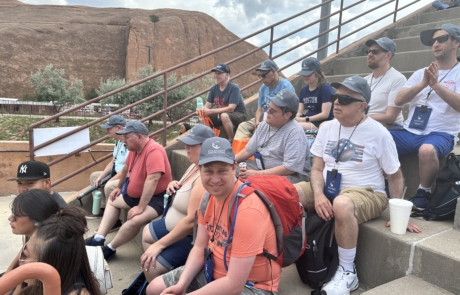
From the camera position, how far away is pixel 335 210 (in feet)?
7.55

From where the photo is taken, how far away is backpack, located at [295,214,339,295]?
2324 mm

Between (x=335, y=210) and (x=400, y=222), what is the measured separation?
17.4 inches

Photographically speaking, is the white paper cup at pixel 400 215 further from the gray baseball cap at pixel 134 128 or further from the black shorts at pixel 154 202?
the gray baseball cap at pixel 134 128

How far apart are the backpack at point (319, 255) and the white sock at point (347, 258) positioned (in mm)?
61

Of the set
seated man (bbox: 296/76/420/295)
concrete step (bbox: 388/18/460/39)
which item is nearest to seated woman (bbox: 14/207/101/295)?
seated man (bbox: 296/76/420/295)

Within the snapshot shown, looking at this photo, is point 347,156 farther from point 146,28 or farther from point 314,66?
point 146,28

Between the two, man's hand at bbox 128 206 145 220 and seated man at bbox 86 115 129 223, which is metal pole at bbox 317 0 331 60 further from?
man's hand at bbox 128 206 145 220

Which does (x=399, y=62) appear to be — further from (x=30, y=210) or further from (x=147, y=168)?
(x=30, y=210)

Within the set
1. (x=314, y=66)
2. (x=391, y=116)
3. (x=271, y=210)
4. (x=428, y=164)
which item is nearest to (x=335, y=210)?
(x=271, y=210)

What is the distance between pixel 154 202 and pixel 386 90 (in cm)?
285

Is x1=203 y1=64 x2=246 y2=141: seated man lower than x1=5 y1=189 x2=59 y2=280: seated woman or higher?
higher

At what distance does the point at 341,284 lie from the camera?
2240 mm

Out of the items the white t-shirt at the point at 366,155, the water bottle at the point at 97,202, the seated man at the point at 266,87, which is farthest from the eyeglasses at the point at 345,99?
the water bottle at the point at 97,202

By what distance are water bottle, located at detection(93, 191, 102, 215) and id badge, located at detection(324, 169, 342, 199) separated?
349 cm
